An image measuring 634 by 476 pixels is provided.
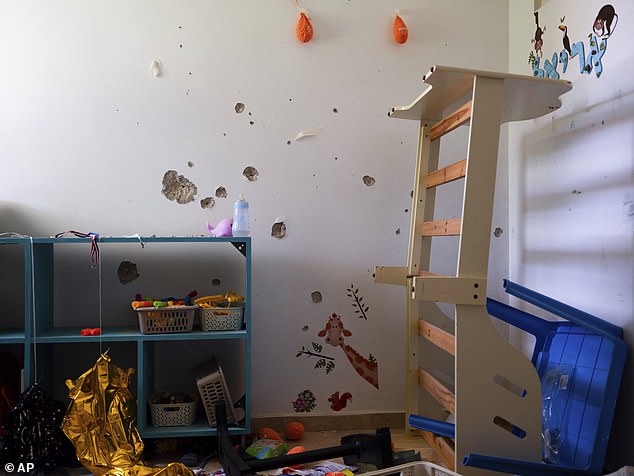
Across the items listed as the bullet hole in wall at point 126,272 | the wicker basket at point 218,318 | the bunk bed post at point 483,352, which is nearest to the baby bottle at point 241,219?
the wicker basket at point 218,318

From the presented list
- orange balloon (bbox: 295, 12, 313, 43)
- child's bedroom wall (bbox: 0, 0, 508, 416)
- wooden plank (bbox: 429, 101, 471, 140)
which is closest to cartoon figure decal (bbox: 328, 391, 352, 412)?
child's bedroom wall (bbox: 0, 0, 508, 416)

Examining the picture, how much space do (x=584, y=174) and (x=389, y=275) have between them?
818 mm

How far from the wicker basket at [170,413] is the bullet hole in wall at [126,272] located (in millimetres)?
548

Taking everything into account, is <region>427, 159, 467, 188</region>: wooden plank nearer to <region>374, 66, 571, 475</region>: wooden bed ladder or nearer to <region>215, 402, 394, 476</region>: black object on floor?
<region>374, 66, 571, 475</region>: wooden bed ladder

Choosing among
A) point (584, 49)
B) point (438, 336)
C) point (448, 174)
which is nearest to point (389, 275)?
point (438, 336)

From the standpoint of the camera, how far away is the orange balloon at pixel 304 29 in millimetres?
2648

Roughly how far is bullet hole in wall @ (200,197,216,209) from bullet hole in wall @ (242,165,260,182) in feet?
0.61

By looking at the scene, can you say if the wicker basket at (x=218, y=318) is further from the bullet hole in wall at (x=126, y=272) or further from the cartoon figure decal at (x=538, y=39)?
the cartoon figure decal at (x=538, y=39)

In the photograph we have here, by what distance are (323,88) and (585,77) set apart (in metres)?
1.09

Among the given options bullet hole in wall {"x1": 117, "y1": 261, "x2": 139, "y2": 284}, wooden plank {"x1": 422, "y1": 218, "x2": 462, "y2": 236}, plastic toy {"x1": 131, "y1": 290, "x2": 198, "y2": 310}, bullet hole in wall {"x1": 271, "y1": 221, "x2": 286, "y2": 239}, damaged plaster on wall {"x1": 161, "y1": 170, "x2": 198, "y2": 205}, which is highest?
damaged plaster on wall {"x1": 161, "y1": 170, "x2": 198, "y2": 205}

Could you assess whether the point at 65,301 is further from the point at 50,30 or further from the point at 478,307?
the point at 478,307

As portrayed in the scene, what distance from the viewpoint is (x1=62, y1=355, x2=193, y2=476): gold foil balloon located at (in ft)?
6.77

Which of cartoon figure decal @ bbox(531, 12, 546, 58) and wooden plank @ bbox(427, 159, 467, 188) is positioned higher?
cartoon figure decal @ bbox(531, 12, 546, 58)

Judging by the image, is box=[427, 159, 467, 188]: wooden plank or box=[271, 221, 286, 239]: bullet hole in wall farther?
box=[271, 221, 286, 239]: bullet hole in wall
